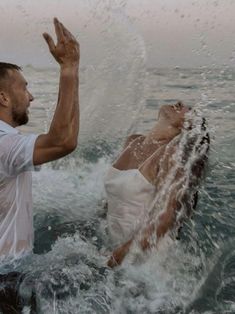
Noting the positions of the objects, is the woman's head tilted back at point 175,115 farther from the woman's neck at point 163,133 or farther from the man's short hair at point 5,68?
the man's short hair at point 5,68

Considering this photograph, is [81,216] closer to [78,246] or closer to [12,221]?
[78,246]

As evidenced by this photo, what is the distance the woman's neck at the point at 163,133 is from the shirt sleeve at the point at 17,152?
137 cm

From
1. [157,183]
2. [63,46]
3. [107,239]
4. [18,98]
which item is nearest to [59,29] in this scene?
[63,46]

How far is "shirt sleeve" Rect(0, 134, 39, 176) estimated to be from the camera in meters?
2.97

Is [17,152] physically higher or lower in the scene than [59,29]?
lower

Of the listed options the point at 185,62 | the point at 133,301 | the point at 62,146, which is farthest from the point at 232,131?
the point at 62,146

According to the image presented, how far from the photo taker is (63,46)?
9.37 ft

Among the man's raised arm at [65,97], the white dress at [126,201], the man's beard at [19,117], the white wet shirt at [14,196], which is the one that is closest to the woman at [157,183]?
the white dress at [126,201]

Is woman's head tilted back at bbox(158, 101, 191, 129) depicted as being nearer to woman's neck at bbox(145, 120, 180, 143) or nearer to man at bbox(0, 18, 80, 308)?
woman's neck at bbox(145, 120, 180, 143)

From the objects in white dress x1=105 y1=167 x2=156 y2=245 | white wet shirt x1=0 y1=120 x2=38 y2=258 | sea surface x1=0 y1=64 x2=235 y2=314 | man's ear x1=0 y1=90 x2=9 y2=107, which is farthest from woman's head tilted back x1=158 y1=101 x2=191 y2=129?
man's ear x1=0 y1=90 x2=9 y2=107

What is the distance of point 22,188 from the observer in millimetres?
3326

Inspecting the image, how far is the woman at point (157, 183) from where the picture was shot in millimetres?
3752

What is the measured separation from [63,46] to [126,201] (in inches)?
56.7

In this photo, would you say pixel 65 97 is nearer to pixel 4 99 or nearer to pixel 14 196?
pixel 4 99
